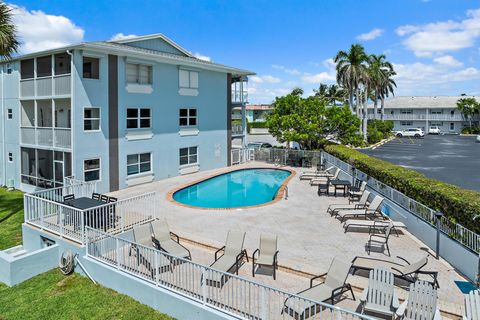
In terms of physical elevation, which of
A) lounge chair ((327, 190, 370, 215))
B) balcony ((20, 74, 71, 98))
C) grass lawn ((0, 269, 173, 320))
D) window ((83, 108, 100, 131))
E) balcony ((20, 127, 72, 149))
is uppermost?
balcony ((20, 74, 71, 98))

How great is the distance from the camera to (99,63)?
806 inches

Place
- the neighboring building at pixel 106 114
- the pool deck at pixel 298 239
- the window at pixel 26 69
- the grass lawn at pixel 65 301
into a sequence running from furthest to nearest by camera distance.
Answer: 1. the window at pixel 26 69
2. the neighboring building at pixel 106 114
3. the pool deck at pixel 298 239
4. the grass lawn at pixel 65 301

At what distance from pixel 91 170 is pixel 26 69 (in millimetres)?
8728

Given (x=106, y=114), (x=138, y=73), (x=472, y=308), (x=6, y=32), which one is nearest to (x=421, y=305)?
(x=472, y=308)

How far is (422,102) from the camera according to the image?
263ft

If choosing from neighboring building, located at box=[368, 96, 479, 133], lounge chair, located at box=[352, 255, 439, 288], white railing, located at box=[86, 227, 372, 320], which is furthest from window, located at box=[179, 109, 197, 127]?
neighboring building, located at box=[368, 96, 479, 133]

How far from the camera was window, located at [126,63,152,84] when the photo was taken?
22500 millimetres

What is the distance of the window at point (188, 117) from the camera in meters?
26.7

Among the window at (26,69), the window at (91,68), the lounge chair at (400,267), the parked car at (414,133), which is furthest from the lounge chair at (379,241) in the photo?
the parked car at (414,133)

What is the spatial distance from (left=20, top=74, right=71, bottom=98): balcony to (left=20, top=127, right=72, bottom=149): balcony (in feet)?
6.71

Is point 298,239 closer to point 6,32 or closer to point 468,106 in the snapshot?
point 6,32

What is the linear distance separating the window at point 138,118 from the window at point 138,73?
72.6 inches

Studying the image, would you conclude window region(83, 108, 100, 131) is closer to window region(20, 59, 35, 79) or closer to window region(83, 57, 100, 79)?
window region(83, 57, 100, 79)

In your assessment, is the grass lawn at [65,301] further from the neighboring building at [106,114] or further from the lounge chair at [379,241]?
the neighboring building at [106,114]
